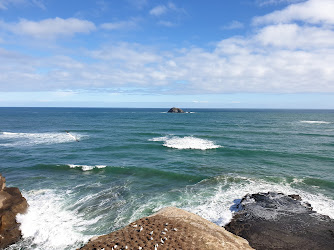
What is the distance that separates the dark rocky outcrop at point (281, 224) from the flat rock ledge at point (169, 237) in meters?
2.29

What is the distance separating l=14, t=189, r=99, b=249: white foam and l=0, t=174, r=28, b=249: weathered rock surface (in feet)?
1.19

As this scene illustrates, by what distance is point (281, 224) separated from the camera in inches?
494

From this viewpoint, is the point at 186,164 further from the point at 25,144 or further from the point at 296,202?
the point at 25,144

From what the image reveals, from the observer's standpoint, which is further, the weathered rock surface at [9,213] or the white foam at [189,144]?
the white foam at [189,144]

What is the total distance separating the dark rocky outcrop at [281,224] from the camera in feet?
35.9

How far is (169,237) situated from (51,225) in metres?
9.05

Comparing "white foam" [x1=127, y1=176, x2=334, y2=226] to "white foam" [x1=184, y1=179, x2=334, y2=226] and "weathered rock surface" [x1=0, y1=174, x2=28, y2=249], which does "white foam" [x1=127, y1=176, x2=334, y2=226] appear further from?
"weathered rock surface" [x1=0, y1=174, x2=28, y2=249]

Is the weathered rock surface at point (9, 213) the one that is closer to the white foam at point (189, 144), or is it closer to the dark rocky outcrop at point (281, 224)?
the dark rocky outcrop at point (281, 224)

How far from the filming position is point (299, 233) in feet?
38.4

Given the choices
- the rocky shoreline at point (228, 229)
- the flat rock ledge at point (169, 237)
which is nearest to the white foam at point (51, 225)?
the rocky shoreline at point (228, 229)

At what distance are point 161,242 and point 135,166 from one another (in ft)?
56.0

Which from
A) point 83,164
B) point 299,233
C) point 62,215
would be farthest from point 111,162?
point 299,233

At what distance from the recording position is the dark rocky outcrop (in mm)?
10953

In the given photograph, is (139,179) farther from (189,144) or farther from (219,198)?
(189,144)
